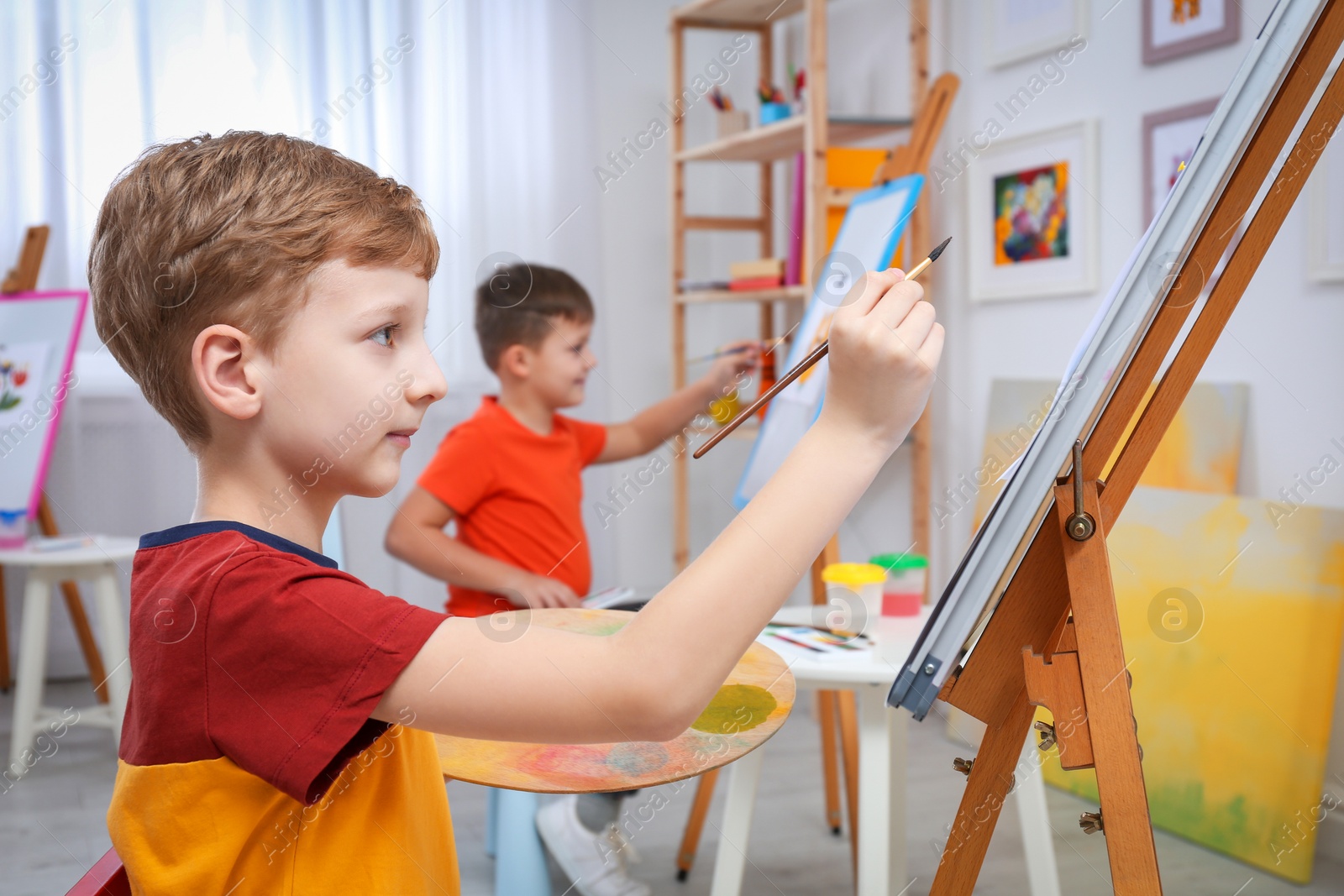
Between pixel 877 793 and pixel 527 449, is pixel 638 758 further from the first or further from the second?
pixel 527 449

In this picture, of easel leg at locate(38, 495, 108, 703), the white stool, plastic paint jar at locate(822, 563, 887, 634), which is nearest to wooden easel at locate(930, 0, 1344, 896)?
plastic paint jar at locate(822, 563, 887, 634)

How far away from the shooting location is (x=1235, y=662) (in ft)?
6.72

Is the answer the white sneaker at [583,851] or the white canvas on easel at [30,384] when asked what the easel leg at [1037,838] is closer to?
the white sneaker at [583,851]

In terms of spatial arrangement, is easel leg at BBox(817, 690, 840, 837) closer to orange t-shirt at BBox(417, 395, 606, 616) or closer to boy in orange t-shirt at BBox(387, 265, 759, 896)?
boy in orange t-shirt at BBox(387, 265, 759, 896)

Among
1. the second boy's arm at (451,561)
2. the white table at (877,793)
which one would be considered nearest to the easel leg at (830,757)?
the white table at (877,793)

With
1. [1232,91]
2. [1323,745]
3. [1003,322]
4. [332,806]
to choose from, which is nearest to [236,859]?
[332,806]

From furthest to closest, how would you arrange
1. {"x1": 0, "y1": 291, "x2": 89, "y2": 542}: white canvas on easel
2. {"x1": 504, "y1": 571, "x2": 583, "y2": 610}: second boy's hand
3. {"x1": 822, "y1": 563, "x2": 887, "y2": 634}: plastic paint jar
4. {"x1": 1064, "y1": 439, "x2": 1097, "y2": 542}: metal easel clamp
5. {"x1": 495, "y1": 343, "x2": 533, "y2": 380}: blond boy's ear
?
{"x1": 0, "y1": 291, "x2": 89, "y2": 542}: white canvas on easel, {"x1": 495, "y1": 343, "x2": 533, "y2": 380}: blond boy's ear, {"x1": 504, "y1": 571, "x2": 583, "y2": 610}: second boy's hand, {"x1": 822, "y1": 563, "x2": 887, "y2": 634}: plastic paint jar, {"x1": 1064, "y1": 439, "x2": 1097, "y2": 542}: metal easel clamp

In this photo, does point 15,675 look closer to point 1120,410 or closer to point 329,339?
point 329,339

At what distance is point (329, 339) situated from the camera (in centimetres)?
68

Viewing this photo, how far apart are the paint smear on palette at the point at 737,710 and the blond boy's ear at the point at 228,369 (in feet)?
1.56

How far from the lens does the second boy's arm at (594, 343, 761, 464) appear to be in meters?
2.29

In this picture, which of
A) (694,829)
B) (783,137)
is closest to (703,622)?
(694,829)

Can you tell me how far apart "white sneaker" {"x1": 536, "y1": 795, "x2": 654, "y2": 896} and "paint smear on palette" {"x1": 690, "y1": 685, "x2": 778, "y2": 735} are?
30.5 inches

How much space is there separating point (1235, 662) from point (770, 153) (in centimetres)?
205
